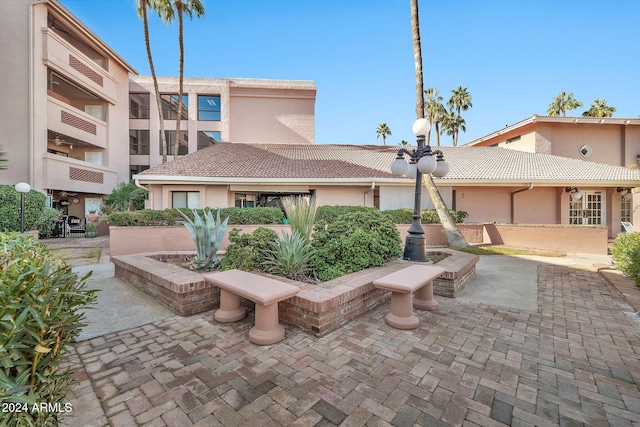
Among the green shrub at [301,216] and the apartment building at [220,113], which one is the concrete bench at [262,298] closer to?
the green shrub at [301,216]

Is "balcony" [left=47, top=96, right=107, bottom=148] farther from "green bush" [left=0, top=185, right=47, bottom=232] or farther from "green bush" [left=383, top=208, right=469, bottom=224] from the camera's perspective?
"green bush" [left=383, top=208, right=469, bottom=224]

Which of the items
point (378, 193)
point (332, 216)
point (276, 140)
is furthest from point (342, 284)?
point (276, 140)

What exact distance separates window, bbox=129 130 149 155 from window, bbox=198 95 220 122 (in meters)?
5.46

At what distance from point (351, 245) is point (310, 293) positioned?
1.73m

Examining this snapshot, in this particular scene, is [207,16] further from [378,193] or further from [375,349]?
[375,349]

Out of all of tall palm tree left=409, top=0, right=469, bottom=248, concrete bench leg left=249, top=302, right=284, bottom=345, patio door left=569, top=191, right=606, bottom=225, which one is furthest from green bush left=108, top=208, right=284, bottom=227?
patio door left=569, top=191, right=606, bottom=225

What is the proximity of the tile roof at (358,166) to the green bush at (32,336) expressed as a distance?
10.8 m

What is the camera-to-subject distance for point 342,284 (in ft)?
13.0

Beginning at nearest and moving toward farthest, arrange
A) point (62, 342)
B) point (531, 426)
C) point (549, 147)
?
point (62, 342) < point (531, 426) < point (549, 147)

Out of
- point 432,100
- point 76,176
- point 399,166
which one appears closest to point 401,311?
point 399,166

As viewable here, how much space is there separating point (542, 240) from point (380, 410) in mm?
12438

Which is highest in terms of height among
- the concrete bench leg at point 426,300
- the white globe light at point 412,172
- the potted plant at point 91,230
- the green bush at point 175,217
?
the white globe light at point 412,172

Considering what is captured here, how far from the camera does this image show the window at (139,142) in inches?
948

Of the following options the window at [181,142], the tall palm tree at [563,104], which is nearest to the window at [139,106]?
the window at [181,142]
